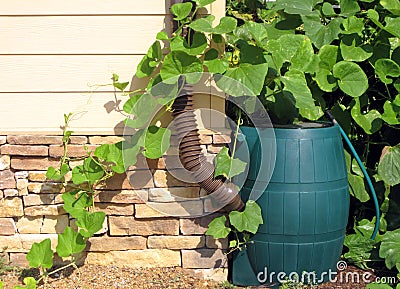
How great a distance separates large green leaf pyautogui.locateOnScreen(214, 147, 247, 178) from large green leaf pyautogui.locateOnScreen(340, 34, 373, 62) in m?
0.62

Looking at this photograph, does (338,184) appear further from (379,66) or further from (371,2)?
(371,2)

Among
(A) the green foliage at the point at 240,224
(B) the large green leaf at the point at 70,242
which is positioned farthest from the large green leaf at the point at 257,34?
(B) the large green leaf at the point at 70,242

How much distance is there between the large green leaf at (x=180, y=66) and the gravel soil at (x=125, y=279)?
83 centimetres

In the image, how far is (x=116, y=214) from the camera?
241 centimetres

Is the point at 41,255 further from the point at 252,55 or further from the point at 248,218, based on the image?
the point at 252,55

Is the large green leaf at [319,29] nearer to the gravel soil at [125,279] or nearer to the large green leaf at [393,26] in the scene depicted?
the large green leaf at [393,26]

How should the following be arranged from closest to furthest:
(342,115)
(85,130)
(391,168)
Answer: (85,130), (391,168), (342,115)

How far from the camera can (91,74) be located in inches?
90.5

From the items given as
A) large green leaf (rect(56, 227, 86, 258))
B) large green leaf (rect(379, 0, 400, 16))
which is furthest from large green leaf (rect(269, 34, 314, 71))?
large green leaf (rect(56, 227, 86, 258))

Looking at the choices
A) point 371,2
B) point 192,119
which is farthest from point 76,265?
point 371,2

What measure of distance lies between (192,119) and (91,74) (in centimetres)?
44

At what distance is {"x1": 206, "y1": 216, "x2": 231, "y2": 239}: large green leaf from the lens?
2.29 meters

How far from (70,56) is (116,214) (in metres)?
0.68

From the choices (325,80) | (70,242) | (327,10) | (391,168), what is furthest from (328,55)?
(70,242)
